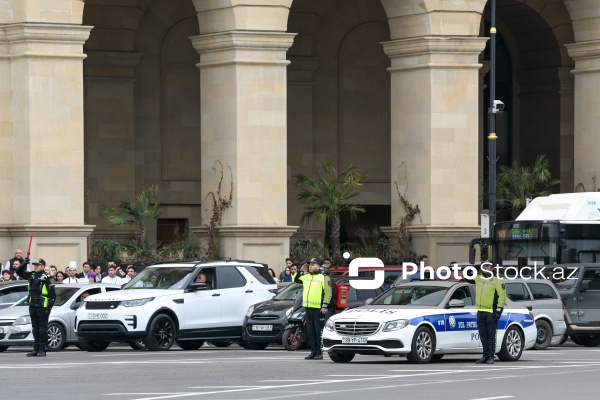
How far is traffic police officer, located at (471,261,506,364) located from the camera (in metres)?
26.9

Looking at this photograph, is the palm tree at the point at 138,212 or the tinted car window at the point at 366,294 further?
the palm tree at the point at 138,212

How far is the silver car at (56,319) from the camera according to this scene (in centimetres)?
3105

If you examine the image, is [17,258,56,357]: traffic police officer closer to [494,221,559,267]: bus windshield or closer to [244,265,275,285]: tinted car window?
[244,265,275,285]: tinted car window

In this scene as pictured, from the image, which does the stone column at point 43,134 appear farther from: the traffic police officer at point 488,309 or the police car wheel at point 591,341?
the traffic police officer at point 488,309

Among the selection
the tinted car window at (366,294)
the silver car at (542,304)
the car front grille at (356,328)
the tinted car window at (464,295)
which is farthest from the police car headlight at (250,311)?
the tinted car window at (464,295)

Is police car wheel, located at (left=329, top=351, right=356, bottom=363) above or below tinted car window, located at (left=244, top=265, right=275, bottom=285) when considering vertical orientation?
below

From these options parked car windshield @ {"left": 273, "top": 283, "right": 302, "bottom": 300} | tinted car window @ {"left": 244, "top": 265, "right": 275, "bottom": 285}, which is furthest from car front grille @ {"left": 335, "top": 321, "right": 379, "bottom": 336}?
tinted car window @ {"left": 244, "top": 265, "right": 275, "bottom": 285}

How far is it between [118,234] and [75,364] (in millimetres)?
21231

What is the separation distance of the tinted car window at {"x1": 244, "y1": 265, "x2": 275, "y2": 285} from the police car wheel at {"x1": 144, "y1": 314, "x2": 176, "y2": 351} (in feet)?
8.83

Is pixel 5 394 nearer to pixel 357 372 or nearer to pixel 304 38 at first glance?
pixel 357 372

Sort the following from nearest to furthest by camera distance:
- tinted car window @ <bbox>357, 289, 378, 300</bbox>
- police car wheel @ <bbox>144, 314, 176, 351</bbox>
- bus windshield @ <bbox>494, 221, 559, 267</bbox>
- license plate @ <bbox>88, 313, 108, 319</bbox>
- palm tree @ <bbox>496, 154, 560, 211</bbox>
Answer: license plate @ <bbox>88, 313, 108, 319</bbox> → police car wheel @ <bbox>144, 314, 176, 351</bbox> → tinted car window @ <bbox>357, 289, 378, 300</bbox> → bus windshield @ <bbox>494, 221, 559, 267</bbox> → palm tree @ <bbox>496, 154, 560, 211</bbox>

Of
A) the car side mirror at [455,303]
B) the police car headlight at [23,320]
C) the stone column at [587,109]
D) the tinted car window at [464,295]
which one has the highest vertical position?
the stone column at [587,109]

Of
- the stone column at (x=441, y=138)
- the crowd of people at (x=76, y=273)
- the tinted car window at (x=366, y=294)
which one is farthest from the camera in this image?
the stone column at (x=441, y=138)

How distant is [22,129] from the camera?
39.4 meters
